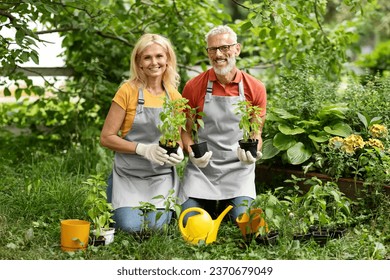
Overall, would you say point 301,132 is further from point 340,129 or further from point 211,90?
point 211,90

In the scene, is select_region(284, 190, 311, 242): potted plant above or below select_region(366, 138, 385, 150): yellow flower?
below

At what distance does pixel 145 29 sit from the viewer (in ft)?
19.1

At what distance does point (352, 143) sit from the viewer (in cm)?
399

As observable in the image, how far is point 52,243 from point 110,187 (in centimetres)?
61

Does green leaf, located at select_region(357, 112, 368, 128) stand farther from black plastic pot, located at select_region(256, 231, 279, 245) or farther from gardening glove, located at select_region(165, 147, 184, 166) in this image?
gardening glove, located at select_region(165, 147, 184, 166)

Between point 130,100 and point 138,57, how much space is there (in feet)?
0.87

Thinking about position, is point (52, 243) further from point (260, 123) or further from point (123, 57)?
point (123, 57)

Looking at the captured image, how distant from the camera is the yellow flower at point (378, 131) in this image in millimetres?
4141

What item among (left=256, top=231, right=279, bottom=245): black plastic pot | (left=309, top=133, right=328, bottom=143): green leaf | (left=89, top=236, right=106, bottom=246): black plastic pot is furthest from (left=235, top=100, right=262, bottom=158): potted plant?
(left=89, top=236, right=106, bottom=246): black plastic pot

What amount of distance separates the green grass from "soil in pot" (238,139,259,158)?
0.48 m

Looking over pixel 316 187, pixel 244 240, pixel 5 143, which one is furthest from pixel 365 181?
pixel 5 143

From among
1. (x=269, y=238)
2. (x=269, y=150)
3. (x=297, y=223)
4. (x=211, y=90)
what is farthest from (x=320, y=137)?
(x=269, y=238)

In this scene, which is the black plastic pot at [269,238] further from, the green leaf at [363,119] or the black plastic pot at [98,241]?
the green leaf at [363,119]

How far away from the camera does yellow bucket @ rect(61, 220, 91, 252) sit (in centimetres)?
331
